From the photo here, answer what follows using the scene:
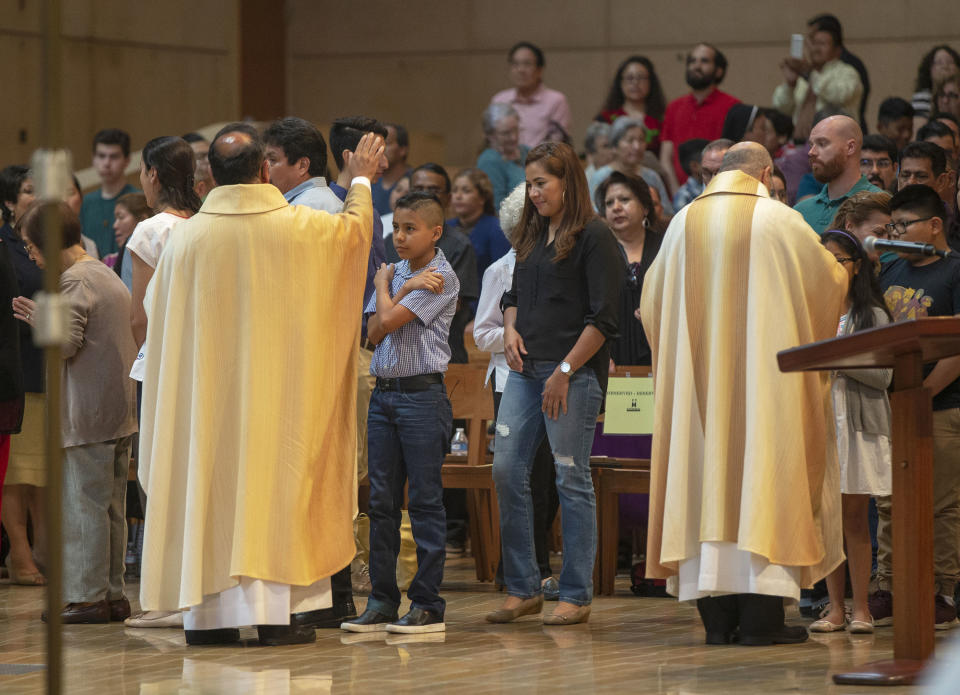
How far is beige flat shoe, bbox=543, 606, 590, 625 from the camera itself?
244 inches

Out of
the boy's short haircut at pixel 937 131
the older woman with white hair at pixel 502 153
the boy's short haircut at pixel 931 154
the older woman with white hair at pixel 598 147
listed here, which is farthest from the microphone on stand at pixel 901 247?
the older woman with white hair at pixel 502 153

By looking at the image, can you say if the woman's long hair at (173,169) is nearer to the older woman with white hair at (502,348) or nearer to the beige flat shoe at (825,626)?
the older woman with white hair at (502,348)

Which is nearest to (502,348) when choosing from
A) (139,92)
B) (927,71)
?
(927,71)

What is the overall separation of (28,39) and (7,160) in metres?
1.09

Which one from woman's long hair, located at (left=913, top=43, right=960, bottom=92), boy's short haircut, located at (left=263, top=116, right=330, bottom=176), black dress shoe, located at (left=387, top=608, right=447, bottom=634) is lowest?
black dress shoe, located at (left=387, top=608, right=447, bottom=634)

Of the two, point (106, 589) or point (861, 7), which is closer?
point (106, 589)

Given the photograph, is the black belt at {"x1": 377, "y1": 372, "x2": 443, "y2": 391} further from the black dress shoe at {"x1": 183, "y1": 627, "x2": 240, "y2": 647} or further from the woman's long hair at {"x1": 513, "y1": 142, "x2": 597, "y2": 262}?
the black dress shoe at {"x1": 183, "y1": 627, "x2": 240, "y2": 647}

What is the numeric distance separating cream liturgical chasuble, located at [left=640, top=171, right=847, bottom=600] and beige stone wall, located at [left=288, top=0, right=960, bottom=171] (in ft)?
24.1

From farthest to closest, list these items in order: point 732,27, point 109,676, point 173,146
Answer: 1. point 732,27
2. point 173,146
3. point 109,676

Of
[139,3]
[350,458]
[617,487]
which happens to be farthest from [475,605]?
[139,3]

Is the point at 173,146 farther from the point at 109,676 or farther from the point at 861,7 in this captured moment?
the point at 861,7

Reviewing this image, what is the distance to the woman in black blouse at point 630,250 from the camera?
7.85 m

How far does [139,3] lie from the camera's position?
1386cm

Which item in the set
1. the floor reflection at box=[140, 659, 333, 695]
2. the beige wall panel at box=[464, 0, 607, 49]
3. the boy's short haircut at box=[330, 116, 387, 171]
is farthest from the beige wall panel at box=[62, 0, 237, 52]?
the floor reflection at box=[140, 659, 333, 695]
